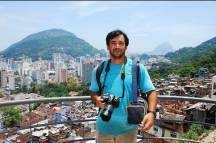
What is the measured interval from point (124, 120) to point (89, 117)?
174 cm

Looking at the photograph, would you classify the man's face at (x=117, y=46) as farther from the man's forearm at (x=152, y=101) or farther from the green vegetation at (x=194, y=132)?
the green vegetation at (x=194, y=132)

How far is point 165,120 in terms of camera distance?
4129mm

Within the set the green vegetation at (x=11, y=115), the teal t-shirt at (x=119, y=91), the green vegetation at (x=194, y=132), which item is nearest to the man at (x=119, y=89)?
the teal t-shirt at (x=119, y=91)

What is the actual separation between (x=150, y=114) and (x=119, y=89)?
0.86 ft

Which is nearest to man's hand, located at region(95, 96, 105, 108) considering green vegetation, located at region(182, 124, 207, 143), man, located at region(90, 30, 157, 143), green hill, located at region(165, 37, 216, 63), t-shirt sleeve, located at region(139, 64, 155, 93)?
man, located at region(90, 30, 157, 143)

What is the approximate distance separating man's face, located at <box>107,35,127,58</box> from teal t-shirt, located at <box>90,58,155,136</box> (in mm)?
82

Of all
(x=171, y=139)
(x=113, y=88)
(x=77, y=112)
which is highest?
(x=113, y=88)

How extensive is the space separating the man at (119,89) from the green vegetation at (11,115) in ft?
4.81

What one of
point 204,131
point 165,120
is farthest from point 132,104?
point 204,131

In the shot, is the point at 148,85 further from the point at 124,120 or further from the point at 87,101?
the point at 87,101

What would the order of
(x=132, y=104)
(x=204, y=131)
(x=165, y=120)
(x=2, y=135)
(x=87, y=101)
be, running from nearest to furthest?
1. (x=132, y=104)
2. (x=2, y=135)
3. (x=165, y=120)
4. (x=87, y=101)
5. (x=204, y=131)

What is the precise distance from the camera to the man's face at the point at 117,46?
2666 millimetres

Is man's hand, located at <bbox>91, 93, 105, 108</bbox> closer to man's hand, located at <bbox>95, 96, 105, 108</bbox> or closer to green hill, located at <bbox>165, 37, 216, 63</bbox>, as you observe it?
man's hand, located at <bbox>95, 96, 105, 108</bbox>

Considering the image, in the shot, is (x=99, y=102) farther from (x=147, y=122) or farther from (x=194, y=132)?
(x=194, y=132)
